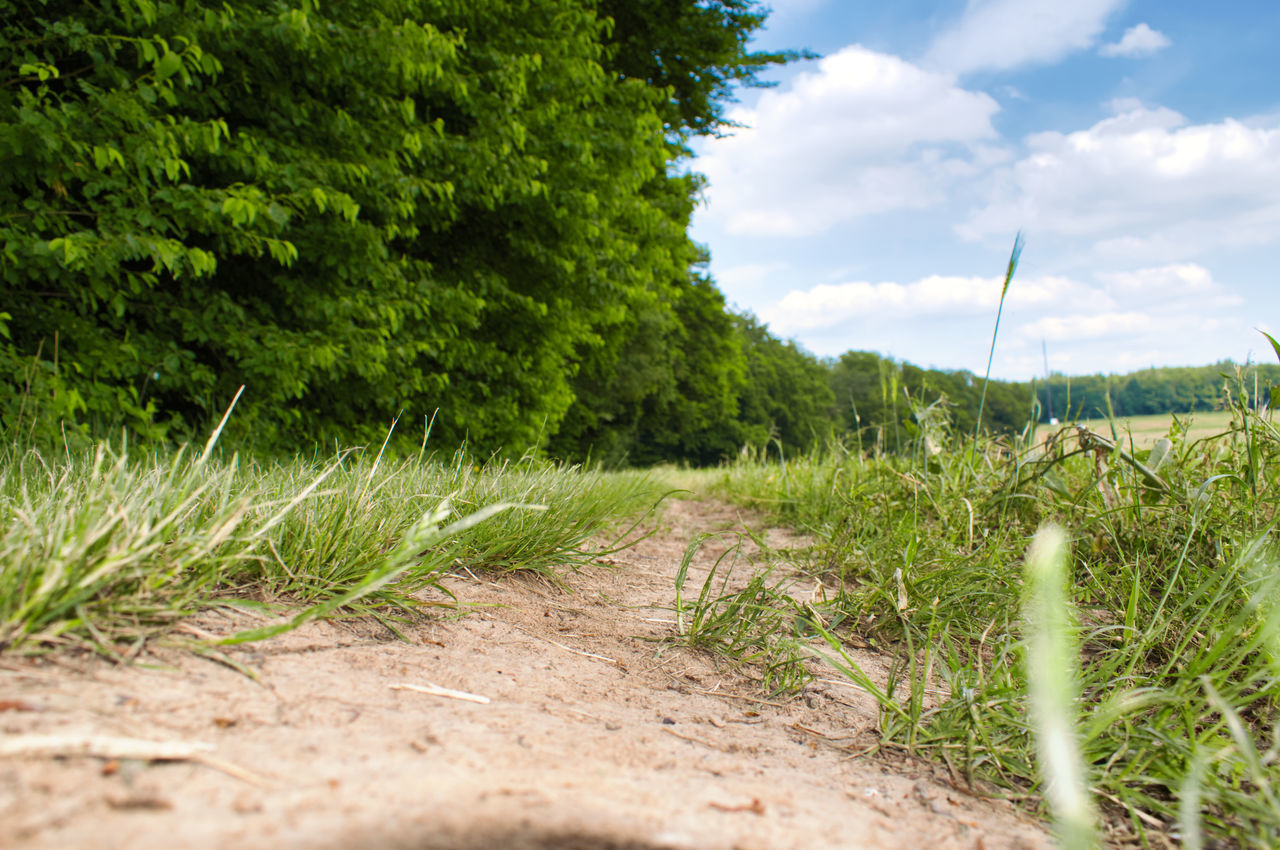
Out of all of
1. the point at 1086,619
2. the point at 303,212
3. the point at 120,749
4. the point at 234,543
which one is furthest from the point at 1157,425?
the point at 303,212

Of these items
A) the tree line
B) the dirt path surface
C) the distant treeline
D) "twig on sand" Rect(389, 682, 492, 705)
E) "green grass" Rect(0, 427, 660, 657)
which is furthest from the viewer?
the tree line

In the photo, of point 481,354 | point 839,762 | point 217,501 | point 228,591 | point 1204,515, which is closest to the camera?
point 839,762

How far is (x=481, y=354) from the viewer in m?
6.87

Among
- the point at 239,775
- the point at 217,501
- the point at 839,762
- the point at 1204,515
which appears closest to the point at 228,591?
the point at 217,501

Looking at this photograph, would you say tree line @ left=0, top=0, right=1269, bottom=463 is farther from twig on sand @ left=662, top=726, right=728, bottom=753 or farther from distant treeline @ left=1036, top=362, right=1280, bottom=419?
twig on sand @ left=662, top=726, right=728, bottom=753

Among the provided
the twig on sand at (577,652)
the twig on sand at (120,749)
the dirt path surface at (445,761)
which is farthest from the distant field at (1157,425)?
the twig on sand at (120,749)

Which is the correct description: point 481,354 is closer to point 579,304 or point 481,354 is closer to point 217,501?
point 579,304

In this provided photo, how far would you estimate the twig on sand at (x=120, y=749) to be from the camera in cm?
77

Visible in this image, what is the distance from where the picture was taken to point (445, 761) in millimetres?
931

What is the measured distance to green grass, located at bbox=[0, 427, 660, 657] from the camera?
1.07m

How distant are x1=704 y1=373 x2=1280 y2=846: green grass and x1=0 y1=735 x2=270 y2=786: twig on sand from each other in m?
0.91

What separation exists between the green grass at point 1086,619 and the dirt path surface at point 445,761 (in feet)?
0.73

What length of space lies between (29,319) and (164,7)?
200 cm

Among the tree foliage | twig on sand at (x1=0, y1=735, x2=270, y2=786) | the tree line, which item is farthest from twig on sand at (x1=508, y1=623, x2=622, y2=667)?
the tree foliage
